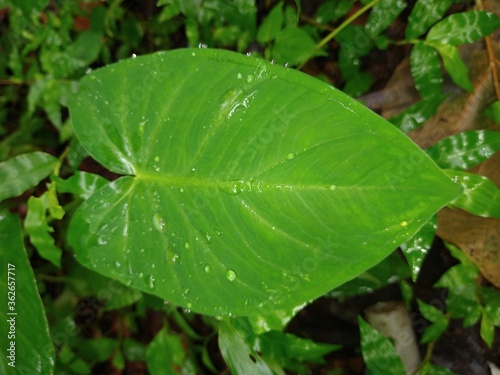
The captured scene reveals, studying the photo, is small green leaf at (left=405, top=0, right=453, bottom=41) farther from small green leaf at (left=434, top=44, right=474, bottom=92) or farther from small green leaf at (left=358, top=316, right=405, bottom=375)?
small green leaf at (left=358, top=316, right=405, bottom=375)

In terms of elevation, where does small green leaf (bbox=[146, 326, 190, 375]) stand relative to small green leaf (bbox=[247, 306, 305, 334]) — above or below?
below

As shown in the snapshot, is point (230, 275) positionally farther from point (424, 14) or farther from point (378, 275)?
point (424, 14)

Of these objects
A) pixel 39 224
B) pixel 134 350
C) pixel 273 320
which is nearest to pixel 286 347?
pixel 273 320

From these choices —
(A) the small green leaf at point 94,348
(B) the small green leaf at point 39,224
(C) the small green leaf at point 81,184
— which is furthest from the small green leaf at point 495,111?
(A) the small green leaf at point 94,348

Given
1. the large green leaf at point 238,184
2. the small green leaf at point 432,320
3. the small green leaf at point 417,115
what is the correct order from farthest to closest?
the small green leaf at point 432,320, the small green leaf at point 417,115, the large green leaf at point 238,184

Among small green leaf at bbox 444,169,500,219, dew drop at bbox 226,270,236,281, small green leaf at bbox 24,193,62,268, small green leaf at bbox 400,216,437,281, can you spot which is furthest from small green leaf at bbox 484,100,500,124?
small green leaf at bbox 24,193,62,268

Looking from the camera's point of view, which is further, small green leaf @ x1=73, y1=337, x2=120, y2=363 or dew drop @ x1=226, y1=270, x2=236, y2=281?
→ small green leaf @ x1=73, y1=337, x2=120, y2=363

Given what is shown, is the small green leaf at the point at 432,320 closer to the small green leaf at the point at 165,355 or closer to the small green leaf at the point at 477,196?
the small green leaf at the point at 477,196
